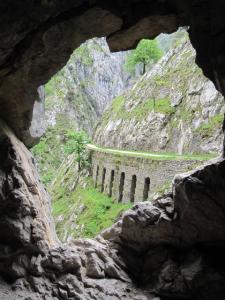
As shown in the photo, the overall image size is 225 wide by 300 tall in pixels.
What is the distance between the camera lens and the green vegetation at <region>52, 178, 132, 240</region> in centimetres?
4392

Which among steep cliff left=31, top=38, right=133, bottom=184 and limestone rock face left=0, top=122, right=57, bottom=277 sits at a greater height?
steep cliff left=31, top=38, right=133, bottom=184

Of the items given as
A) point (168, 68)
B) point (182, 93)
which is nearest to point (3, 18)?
point (182, 93)

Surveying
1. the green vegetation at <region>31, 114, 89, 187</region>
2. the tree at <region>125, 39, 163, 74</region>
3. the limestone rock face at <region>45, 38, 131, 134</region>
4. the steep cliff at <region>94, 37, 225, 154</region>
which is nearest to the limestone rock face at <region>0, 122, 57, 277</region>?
the steep cliff at <region>94, 37, 225, 154</region>

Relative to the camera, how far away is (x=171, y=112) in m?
57.1

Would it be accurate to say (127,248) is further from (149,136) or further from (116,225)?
(149,136)

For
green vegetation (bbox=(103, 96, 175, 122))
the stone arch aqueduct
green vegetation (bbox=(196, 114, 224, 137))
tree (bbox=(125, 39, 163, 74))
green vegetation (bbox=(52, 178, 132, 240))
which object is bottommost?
green vegetation (bbox=(52, 178, 132, 240))

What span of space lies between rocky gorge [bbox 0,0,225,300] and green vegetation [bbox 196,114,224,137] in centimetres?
3411

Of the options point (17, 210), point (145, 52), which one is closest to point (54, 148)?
point (145, 52)

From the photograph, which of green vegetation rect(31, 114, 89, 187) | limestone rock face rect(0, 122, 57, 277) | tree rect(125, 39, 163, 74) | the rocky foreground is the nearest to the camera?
the rocky foreground

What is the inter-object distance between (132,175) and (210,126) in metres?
11.8

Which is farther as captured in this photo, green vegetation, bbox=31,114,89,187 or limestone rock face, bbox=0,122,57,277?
green vegetation, bbox=31,114,89,187

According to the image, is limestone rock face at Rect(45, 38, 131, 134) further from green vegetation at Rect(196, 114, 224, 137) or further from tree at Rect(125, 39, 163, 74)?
Result: green vegetation at Rect(196, 114, 224, 137)

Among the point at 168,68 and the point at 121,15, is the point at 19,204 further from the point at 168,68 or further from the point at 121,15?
the point at 168,68

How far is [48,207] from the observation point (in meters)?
19.3
